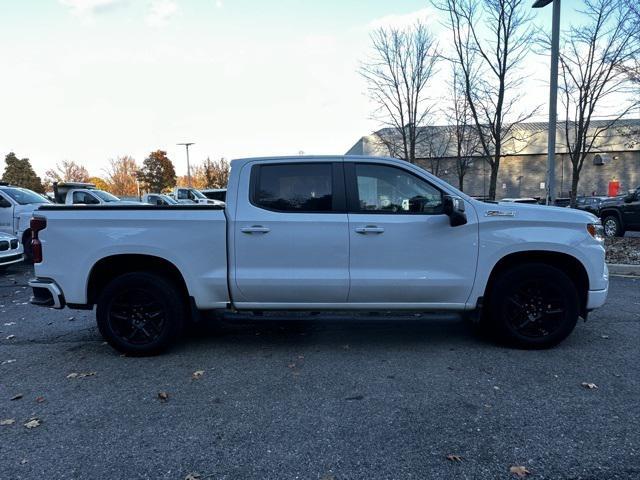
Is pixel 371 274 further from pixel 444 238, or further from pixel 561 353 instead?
pixel 561 353

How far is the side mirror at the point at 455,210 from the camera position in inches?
164

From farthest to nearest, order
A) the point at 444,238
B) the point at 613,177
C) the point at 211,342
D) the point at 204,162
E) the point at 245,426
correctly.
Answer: the point at 204,162 < the point at 613,177 < the point at 211,342 < the point at 444,238 < the point at 245,426

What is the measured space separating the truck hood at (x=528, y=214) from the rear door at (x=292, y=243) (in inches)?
55.0

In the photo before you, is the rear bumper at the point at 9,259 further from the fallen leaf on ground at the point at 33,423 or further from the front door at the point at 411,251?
the front door at the point at 411,251

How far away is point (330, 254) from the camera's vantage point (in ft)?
14.3

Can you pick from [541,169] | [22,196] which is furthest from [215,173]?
[22,196]

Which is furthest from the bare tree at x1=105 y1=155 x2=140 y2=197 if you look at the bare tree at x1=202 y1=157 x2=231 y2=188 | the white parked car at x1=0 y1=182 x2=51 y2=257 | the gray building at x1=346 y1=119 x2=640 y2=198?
the white parked car at x1=0 y1=182 x2=51 y2=257

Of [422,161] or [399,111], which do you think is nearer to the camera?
[399,111]

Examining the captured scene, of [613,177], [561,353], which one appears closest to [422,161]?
[613,177]

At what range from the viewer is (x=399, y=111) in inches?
843

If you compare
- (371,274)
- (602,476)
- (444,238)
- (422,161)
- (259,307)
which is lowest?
(602,476)

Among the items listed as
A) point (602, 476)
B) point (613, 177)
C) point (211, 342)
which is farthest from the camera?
point (613, 177)

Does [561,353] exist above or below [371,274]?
below

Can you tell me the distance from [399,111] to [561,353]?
18.5 metres
